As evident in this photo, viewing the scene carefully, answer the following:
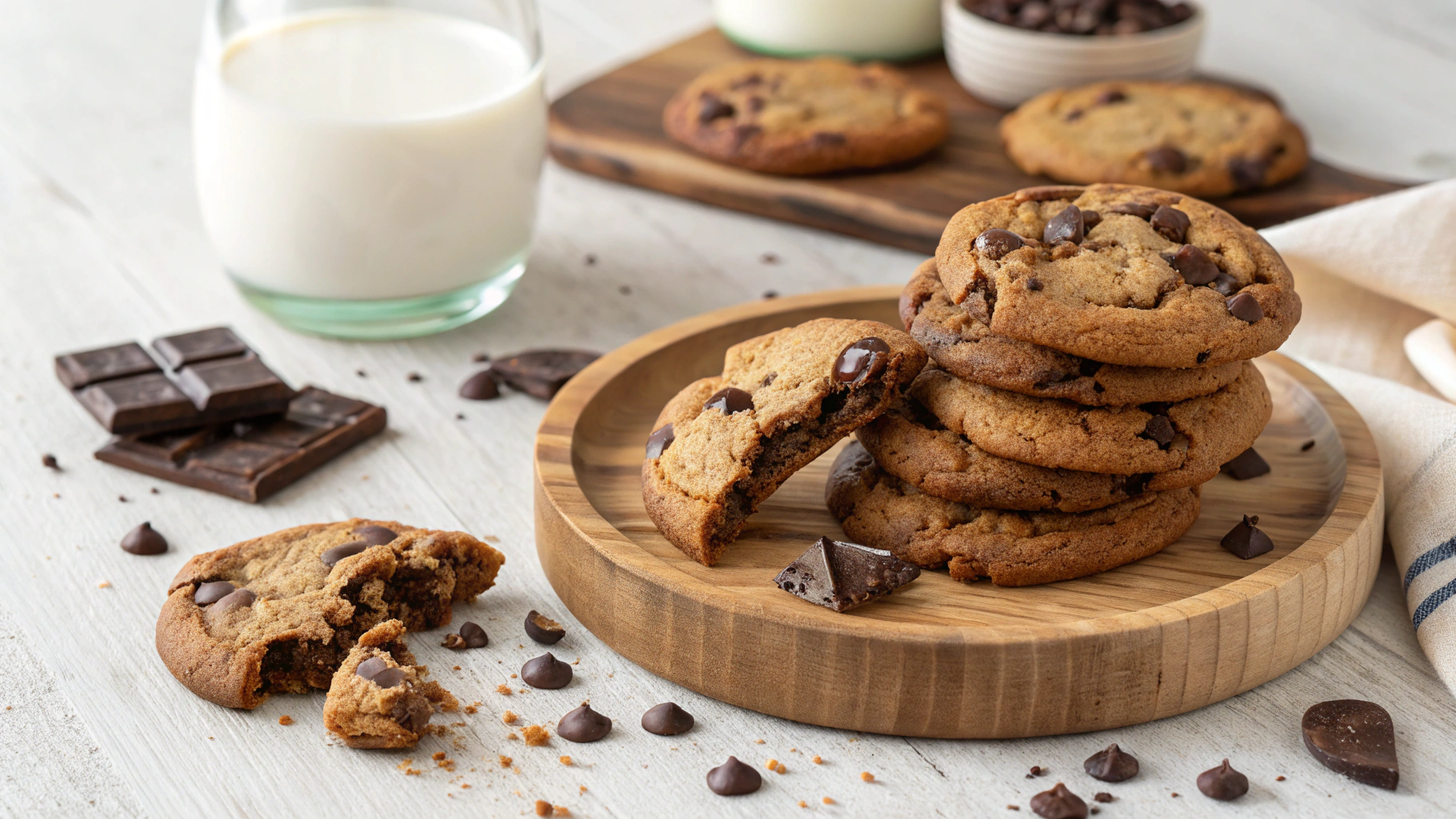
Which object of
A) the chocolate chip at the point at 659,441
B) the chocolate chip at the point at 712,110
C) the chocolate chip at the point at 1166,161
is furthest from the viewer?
the chocolate chip at the point at 712,110

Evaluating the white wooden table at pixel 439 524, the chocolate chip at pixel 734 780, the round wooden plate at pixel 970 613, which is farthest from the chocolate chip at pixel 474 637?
the chocolate chip at pixel 734 780

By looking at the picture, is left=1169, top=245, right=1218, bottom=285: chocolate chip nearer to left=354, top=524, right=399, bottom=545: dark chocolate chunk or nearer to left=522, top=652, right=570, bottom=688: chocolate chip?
left=522, top=652, right=570, bottom=688: chocolate chip

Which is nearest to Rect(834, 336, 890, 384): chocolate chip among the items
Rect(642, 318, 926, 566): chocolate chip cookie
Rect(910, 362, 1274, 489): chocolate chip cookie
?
Rect(642, 318, 926, 566): chocolate chip cookie

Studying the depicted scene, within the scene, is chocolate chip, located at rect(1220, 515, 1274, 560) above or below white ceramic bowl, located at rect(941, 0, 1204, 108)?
below

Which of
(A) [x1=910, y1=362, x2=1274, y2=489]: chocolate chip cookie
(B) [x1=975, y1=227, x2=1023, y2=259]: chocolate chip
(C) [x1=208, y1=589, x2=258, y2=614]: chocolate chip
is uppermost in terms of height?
(B) [x1=975, y1=227, x2=1023, y2=259]: chocolate chip

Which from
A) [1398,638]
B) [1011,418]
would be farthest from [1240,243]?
[1398,638]

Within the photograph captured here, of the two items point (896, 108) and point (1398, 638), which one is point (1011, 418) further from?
point (896, 108)

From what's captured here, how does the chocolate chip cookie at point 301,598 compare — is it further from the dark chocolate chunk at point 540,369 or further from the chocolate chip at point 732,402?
the dark chocolate chunk at point 540,369
